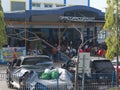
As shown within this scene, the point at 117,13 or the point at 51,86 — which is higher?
the point at 117,13

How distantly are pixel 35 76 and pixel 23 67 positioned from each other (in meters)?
2.00

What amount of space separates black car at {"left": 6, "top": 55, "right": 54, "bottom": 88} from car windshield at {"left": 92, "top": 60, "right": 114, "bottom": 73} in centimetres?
218

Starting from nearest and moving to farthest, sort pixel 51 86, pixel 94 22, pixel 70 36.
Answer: pixel 51 86 → pixel 94 22 → pixel 70 36

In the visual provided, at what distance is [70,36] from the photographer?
48.9 metres

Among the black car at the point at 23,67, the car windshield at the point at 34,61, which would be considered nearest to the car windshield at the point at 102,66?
the black car at the point at 23,67

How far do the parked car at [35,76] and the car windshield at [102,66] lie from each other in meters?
1.91

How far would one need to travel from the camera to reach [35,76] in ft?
58.3

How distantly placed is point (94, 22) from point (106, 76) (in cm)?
2298

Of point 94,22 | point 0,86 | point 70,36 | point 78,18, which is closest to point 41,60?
point 0,86

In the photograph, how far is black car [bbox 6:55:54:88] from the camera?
18753 mm

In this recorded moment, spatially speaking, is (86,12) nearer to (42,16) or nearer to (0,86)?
(42,16)

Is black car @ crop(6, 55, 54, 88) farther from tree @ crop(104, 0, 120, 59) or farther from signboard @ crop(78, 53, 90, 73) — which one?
signboard @ crop(78, 53, 90, 73)

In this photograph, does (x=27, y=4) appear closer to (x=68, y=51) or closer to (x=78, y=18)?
(x=68, y=51)

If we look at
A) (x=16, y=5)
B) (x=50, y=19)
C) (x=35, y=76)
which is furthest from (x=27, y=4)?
(x=35, y=76)
